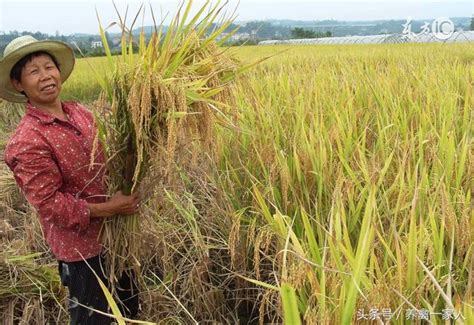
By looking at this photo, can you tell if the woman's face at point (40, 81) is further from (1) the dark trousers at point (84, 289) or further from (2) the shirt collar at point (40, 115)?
(1) the dark trousers at point (84, 289)

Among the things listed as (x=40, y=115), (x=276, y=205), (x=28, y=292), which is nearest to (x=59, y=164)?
(x=40, y=115)

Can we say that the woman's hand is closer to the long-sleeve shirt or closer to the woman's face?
the long-sleeve shirt

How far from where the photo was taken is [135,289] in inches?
70.2

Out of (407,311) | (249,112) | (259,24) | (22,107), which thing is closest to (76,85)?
(22,107)

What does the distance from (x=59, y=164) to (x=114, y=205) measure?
0.20 meters

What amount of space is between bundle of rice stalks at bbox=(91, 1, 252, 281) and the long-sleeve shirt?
0.26 ft

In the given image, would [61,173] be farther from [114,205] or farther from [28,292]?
[28,292]

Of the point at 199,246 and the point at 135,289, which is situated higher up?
the point at 199,246

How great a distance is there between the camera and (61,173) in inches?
55.2

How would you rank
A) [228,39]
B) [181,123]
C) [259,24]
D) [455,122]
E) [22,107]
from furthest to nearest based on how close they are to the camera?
1. [22,107]
2. [455,122]
3. [259,24]
4. [228,39]
5. [181,123]

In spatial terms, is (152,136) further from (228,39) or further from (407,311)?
(407,311)

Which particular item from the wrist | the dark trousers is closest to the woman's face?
the wrist

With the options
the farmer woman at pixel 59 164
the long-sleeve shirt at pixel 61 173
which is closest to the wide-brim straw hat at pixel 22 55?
the farmer woman at pixel 59 164

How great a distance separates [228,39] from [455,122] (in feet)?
3.67
